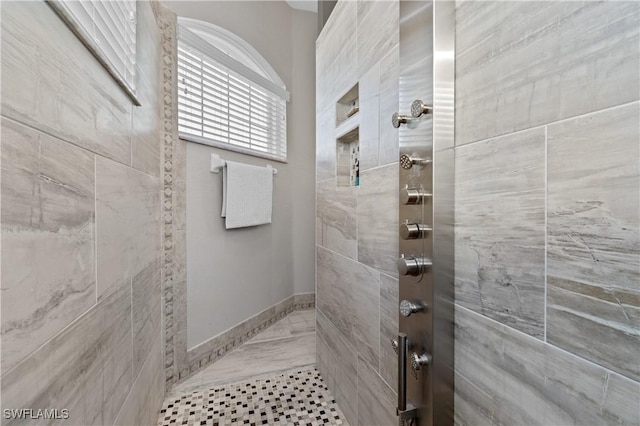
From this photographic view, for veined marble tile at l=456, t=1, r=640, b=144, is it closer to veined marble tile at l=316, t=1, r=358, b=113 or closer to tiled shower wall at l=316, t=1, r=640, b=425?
tiled shower wall at l=316, t=1, r=640, b=425

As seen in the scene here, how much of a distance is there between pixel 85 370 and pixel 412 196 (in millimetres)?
951

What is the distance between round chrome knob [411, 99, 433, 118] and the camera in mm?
758

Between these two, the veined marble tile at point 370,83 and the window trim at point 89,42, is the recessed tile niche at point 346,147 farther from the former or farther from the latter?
the window trim at point 89,42

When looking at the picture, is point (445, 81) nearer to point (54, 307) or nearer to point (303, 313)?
point (54, 307)

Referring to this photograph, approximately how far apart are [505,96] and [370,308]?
846 mm

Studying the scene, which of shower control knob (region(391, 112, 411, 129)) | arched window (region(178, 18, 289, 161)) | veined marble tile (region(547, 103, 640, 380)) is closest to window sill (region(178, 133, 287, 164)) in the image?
arched window (region(178, 18, 289, 161))

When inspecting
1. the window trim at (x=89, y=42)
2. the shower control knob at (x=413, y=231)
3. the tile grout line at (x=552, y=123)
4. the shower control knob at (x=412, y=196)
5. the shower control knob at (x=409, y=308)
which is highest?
the window trim at (x=89, y=42)

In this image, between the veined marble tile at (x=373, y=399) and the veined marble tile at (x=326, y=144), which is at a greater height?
the veined marble tile at (x=326, y=144)

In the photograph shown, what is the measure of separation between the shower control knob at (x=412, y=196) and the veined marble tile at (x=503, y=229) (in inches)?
4.1

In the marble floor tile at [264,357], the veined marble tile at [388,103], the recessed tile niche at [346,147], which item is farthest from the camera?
the marble floor tile at [264,357]

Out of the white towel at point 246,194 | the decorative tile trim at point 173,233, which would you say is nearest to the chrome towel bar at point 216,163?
the white towel at point 246,194

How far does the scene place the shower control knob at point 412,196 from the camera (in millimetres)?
794

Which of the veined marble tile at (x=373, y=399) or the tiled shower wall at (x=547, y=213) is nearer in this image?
the tiled shower wall at (x=547, y=213)

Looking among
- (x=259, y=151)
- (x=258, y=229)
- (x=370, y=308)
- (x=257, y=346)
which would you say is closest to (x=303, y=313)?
(x=257, y=346)
